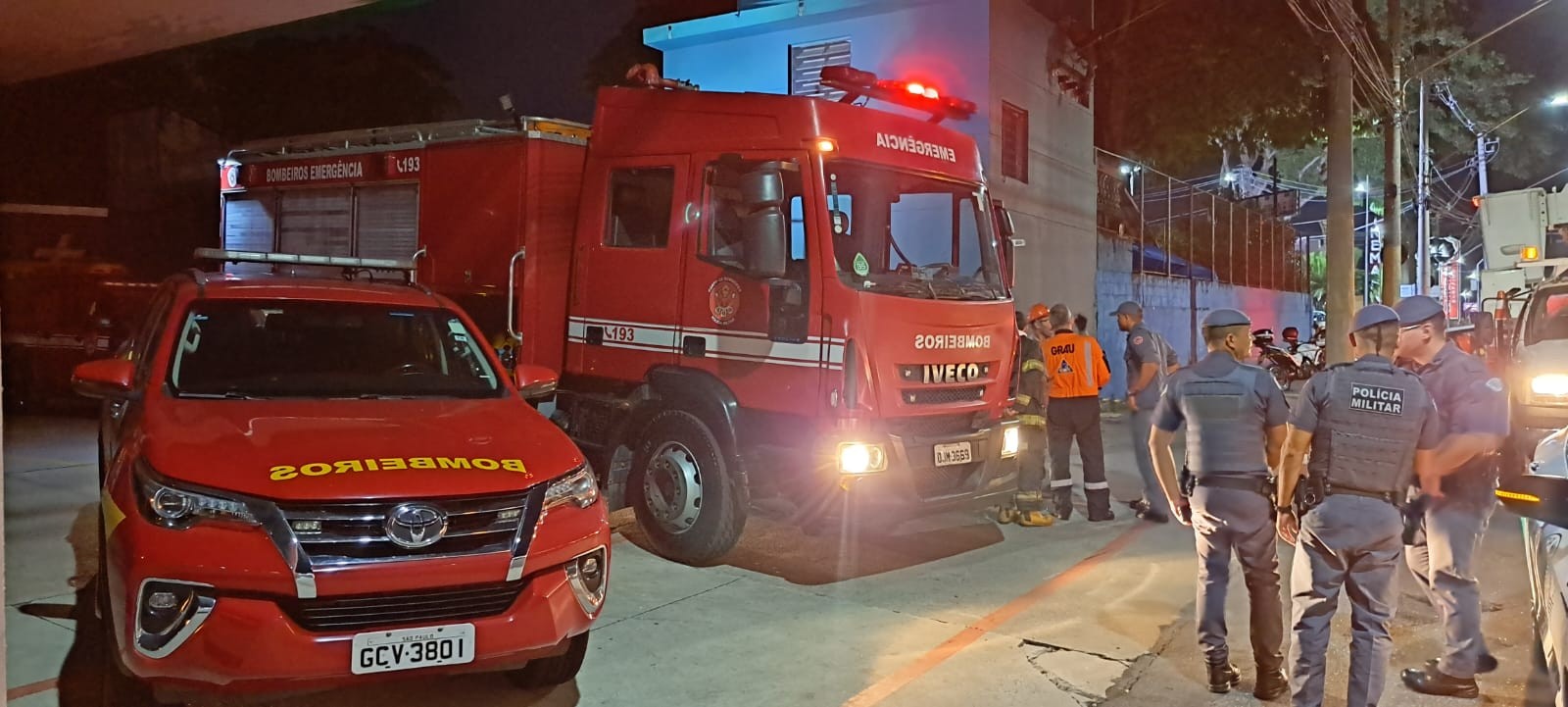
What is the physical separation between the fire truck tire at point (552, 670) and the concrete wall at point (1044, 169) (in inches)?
403

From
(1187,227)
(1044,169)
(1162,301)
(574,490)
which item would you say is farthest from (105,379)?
(1187,227)

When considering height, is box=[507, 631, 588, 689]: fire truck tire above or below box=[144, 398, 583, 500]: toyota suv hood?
below

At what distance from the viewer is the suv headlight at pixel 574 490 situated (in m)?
4.12

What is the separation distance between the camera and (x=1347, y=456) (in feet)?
13.4

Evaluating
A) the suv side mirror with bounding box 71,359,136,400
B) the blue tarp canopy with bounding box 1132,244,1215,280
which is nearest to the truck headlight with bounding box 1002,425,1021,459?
the suv side mirror with bounding box 71,359,136,400

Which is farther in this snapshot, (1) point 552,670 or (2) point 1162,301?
(2) point 1162,301

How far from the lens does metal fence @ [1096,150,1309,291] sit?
19.2m

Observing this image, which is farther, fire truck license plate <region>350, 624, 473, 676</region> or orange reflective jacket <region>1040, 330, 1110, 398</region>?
orange reflective jacket <region>1040, 330, 1110, 398</region>

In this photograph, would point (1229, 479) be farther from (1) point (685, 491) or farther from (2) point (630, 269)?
(2) point (630, 269)

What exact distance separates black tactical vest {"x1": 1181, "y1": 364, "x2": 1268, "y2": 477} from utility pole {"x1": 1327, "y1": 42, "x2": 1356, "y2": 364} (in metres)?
12.8

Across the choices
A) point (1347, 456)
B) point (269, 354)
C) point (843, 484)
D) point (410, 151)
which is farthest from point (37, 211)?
point (1347, 456)

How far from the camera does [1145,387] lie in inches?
332

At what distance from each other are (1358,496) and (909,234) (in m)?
3.28

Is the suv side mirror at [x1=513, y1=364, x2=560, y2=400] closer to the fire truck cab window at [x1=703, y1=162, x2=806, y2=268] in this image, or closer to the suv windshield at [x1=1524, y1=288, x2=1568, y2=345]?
the fire truck cab window at [x1=703, y1=162, x2=806, y2=268]
